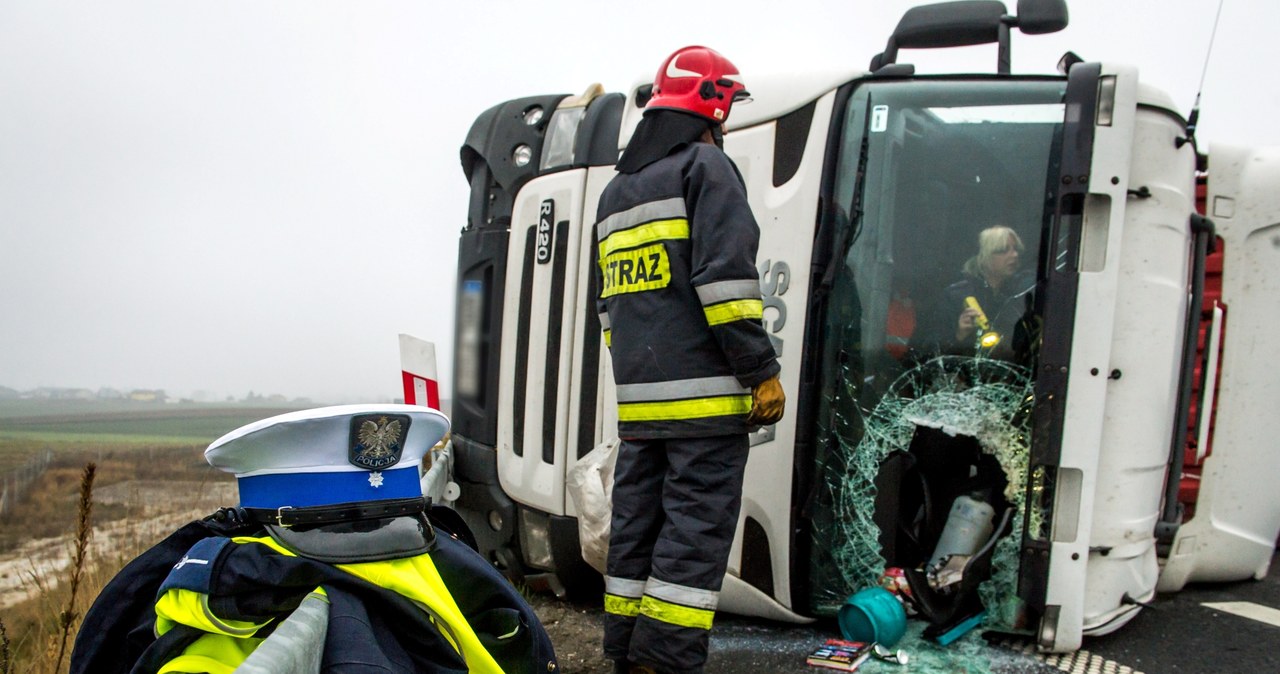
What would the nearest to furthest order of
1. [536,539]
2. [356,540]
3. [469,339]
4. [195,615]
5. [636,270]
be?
[195,615], [356,540], [636,270], [536,539], [469,339]


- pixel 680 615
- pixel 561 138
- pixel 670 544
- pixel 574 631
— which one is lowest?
pixel 574 631

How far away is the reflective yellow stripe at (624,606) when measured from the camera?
99.0 inches

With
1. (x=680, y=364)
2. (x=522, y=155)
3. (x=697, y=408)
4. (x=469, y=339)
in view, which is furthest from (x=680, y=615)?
(x=522, y=155)

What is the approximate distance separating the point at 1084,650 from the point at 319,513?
90.8 inches

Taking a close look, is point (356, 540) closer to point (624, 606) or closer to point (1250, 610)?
point (624, 606)

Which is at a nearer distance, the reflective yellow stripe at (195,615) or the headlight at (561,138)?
the reflective yellow stripe at (195,615)

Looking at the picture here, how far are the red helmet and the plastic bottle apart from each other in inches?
52.9

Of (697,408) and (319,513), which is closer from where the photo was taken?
(319,513)

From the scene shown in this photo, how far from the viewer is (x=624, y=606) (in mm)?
2523

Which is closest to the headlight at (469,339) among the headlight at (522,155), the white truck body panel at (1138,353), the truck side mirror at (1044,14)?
the headlight at (522,155)

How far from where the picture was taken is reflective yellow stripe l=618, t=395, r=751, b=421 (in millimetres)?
2449

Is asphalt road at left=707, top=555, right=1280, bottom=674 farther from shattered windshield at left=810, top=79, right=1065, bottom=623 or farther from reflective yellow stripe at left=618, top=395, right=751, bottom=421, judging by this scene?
reflective yellow stripe at left=618, top=395, right=751, bottom=421

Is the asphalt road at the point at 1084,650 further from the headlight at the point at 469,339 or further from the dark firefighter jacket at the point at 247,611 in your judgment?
the dark firefighter jacket at the point at 247,611

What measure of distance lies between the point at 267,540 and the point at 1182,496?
142 inches
